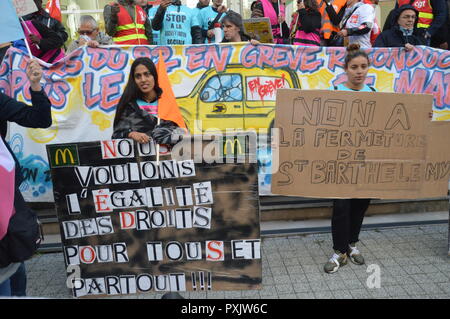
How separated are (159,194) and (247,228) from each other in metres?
0.69

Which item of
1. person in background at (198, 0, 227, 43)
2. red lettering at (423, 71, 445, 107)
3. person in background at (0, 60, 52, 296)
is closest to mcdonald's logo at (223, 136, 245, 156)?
person in background at (0, 60, 52, 296)

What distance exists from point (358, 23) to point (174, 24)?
8.33 feet

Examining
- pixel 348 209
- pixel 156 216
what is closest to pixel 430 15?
pixel 348 209

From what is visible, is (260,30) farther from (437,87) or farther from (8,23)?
(8,23)

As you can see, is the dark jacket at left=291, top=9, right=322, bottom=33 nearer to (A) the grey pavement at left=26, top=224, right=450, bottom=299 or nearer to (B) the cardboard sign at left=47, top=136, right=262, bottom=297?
(A) the grey pavement at left=26, top=224, right=450, bottom=299

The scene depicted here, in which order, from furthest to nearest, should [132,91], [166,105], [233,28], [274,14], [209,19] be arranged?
1. [274,14]
2. [209,19]
3. [233,28]
4. [132,91]
5. [166,105]

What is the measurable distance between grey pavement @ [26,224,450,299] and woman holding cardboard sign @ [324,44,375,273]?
3.2 inches

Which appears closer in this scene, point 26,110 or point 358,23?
point 26,110

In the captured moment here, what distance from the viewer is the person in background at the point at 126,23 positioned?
16.2 ft

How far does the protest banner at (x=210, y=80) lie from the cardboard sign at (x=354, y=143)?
0.86 meters

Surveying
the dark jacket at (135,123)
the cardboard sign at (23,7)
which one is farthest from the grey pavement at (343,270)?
the cardboard sign at (23,7)

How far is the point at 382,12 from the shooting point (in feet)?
31.1

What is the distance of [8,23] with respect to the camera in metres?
2.21
